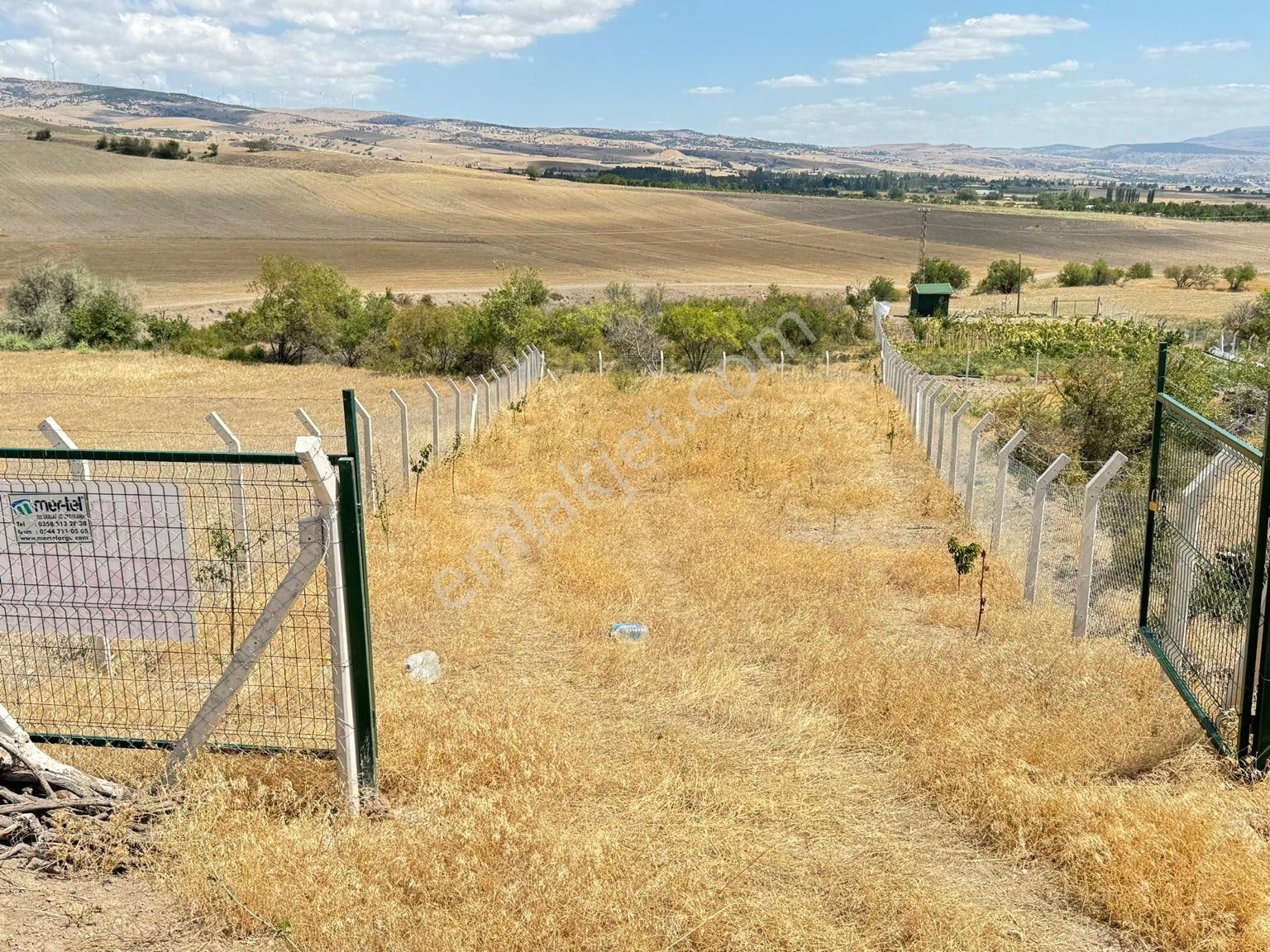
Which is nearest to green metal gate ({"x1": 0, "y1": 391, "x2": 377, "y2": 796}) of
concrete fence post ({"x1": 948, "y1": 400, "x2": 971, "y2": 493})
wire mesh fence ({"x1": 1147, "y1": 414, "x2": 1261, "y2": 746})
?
wire mesh fence ({"x1": 1147, "y1": 414, "x2": 1261, "y2": 746})

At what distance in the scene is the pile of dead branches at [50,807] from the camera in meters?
4.88

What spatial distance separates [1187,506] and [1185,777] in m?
2.14

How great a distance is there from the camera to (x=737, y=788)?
224 inches

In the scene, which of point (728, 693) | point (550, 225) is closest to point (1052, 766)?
point (728, 693)

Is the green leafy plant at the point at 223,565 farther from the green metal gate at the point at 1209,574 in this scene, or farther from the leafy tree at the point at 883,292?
the leafy tree at the point at 883,292

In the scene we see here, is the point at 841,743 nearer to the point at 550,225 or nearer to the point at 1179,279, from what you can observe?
the point at 1179,279

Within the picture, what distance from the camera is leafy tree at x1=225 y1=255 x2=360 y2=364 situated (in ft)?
116

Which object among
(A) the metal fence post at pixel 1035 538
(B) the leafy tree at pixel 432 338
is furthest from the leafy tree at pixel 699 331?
(A) the metal fence post at pixel 1035 538

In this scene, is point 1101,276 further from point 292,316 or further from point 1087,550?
point 1087,550

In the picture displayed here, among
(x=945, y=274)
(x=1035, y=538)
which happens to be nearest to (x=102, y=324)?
(x=1035, y=538)

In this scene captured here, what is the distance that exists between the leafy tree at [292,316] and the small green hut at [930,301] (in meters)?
25.7

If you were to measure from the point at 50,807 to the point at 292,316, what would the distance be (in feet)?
107

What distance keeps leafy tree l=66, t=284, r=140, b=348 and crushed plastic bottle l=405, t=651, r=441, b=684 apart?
34146 millimetres

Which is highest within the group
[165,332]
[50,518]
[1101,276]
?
[50,518]
